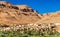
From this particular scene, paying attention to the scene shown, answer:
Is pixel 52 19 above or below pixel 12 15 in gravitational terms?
below

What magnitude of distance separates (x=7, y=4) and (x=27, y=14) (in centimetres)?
668

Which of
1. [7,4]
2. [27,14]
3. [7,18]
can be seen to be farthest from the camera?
[27,14]

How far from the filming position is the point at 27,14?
193ft

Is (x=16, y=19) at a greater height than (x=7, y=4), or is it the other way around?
(x=7, y=4)

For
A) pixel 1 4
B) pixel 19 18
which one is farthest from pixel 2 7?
pixel 19 18

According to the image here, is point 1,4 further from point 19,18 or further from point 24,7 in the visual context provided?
point 24,7

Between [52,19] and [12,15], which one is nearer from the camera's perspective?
[52,19]

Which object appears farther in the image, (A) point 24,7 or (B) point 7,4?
(A) point 24,7

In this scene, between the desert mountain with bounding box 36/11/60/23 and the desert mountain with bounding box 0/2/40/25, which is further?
the desert mountain with bounding box 36/11/60/23

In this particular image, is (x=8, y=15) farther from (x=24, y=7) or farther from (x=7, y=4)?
(x=24, y=7)

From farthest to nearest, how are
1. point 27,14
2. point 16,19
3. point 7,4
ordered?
point 27,14, point 7,4, point 16,19

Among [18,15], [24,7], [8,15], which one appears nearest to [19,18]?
[18,15]

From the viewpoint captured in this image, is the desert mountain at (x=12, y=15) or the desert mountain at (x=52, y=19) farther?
the desert mountain at (x=52, y=19)

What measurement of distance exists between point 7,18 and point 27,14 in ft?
41.4
